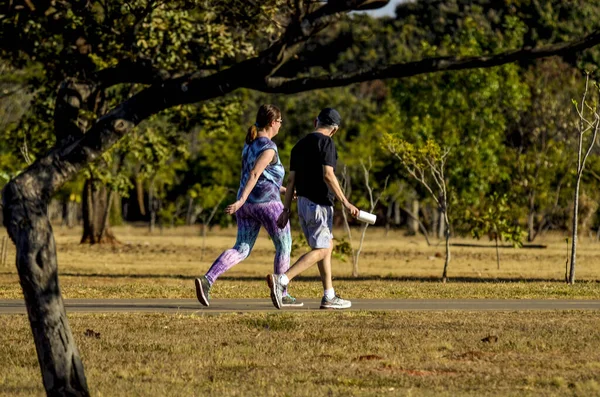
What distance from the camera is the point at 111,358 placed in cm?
937

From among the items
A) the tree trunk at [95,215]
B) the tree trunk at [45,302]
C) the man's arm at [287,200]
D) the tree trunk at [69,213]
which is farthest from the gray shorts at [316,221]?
the tree trunk at [69,213]

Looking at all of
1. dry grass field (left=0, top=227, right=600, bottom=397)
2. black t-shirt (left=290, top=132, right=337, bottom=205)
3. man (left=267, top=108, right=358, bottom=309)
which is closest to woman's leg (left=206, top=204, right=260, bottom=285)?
man (left=267, top=108, right=358, bottom=309)

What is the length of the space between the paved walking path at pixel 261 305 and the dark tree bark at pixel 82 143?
4.47m

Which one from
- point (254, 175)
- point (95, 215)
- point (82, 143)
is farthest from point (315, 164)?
point (95, 215)

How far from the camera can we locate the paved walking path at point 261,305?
43.9 feet

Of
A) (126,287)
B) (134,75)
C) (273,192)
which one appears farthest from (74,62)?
(134,75)

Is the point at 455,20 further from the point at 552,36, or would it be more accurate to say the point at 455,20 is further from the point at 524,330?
the point at 524,330

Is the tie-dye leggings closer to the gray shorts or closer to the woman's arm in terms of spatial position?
Result: the woman's arm

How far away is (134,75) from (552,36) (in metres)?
66.5

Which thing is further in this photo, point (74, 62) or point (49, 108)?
point (49, 108)

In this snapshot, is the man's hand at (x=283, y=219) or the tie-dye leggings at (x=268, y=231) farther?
the tie-dye leggings at (x=268, y=231)

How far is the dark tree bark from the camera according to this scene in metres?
7.28

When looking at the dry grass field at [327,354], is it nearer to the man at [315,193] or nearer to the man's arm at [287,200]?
the man at [315,193]

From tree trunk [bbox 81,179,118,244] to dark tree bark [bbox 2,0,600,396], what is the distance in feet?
135
